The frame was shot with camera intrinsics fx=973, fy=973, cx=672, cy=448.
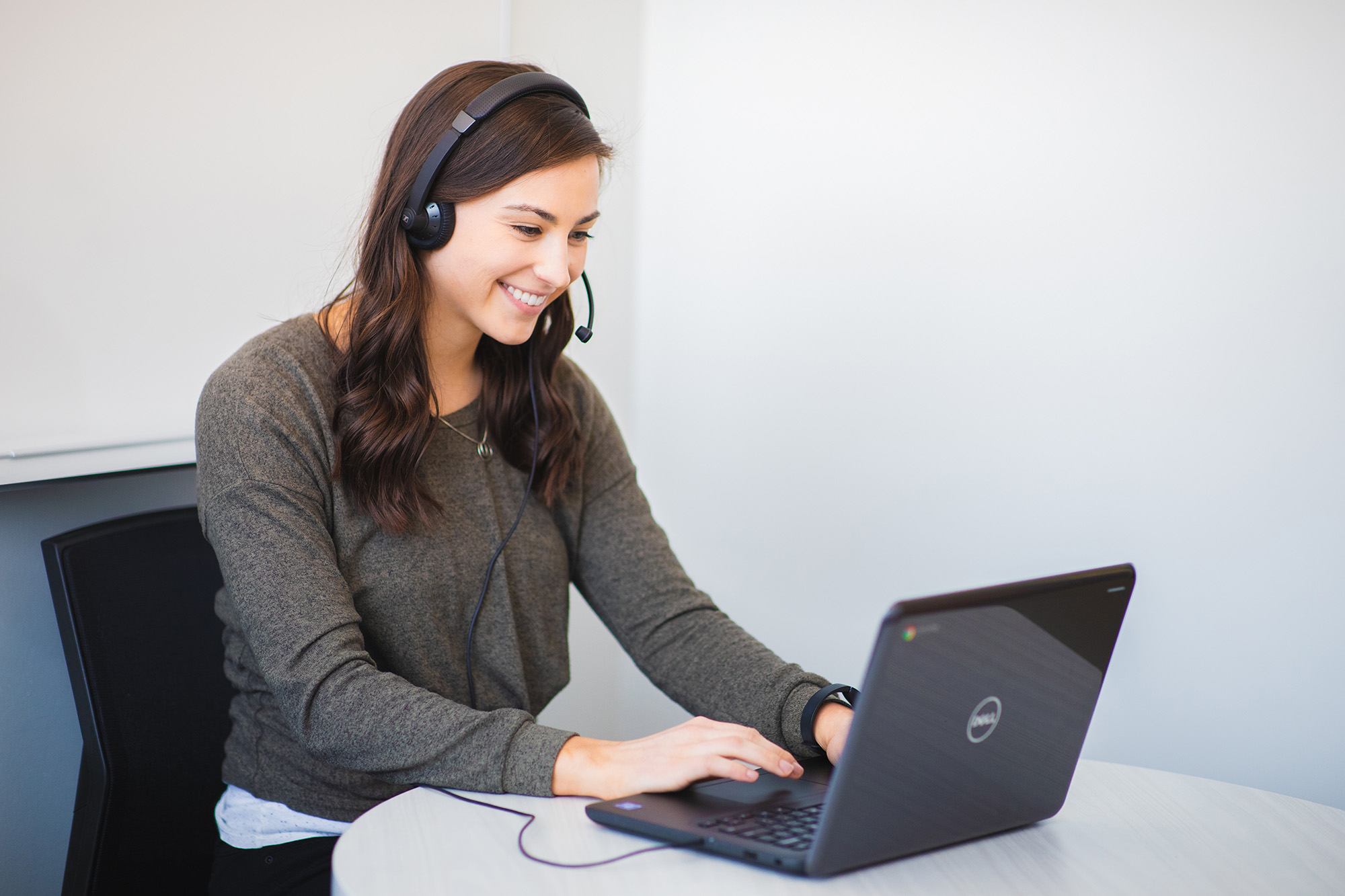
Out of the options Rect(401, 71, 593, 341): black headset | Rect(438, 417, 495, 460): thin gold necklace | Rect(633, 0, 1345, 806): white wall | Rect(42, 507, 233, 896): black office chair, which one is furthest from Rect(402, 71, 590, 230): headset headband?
Rect(633, 0, 1345, 806): white wall

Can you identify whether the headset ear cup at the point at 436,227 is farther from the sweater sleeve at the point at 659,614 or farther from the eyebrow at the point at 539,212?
the sweater sleeve at the point at 659,614

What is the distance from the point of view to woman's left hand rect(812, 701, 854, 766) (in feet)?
3.12

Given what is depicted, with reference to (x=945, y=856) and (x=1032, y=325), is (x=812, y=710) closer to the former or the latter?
(x=945, y=856)

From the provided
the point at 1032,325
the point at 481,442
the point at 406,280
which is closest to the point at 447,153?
the point at 406,280

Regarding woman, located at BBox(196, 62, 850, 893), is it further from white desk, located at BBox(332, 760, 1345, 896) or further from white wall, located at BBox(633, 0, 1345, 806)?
white wall, located at BBox(633, 0, 1345, 806)

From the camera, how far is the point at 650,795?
822 millimetres

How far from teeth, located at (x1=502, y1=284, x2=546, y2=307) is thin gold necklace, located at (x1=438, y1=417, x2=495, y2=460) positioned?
0.59ft

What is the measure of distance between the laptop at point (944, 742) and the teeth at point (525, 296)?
56 centimetres

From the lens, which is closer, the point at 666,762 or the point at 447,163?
the point at 666,762

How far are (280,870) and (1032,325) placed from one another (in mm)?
1456

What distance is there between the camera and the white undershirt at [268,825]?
1027 millimetres

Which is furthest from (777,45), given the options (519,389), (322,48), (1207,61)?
(519,389)

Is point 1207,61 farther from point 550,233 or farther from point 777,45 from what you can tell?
point 550,233

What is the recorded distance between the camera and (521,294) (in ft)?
3.61
